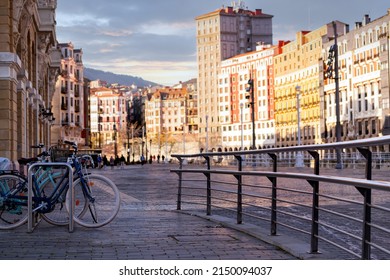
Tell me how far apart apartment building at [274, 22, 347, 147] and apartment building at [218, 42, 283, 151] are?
3.76 metres

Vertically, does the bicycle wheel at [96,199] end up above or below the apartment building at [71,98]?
below

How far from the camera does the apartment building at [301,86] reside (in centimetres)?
10750

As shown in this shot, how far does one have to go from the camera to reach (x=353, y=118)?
92062 mm

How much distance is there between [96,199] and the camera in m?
8.77

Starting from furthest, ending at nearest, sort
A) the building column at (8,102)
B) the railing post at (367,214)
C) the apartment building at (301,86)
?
1. the apartment building at (301,86)
2. the building column at (8,102)
3. the railing post at (367,214)

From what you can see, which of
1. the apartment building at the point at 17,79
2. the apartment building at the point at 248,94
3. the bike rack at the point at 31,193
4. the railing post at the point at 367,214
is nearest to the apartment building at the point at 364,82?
the apartment building at the point at 248,94

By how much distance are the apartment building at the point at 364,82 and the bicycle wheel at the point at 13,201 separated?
73.0 metres

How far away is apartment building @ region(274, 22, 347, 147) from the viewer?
10750 centimetres

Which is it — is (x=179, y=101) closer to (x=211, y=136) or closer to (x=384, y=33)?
(x=211, y=136)

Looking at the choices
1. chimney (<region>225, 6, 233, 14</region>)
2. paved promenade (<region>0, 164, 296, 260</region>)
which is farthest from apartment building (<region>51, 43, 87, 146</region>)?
paved promenade (<region>0, 164, 296, 260</region>)

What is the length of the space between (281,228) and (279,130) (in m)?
118

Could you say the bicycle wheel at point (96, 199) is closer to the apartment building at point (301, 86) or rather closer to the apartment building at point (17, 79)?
the apartment building at point (17, 79)

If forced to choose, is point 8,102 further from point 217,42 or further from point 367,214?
point 217,42

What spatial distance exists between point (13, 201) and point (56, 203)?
45 centimetres
